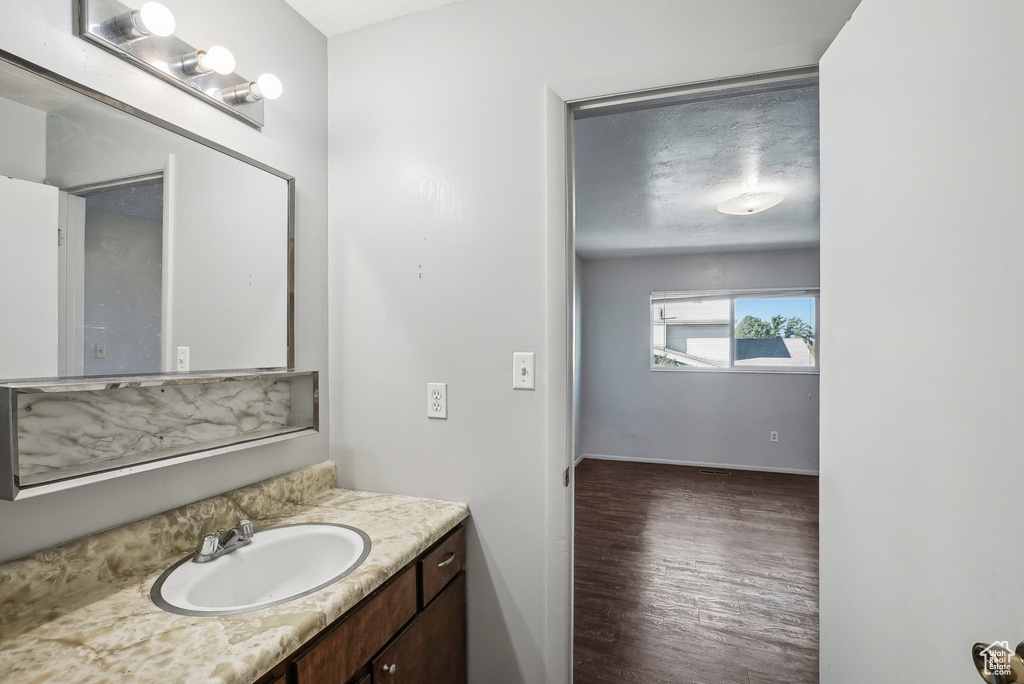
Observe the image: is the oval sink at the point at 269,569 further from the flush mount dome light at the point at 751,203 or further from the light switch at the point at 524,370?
the flush mount dome light at the point at 751,203

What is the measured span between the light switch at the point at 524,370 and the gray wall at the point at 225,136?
69 centimetres

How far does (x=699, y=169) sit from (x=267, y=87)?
8.05 ft

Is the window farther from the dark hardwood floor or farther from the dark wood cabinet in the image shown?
the dark wood cabinet

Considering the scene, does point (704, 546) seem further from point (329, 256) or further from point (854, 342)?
point (329, 256)

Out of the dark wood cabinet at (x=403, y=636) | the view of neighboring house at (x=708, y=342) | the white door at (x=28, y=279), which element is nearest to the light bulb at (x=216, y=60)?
the white door at (x=28, y=279)

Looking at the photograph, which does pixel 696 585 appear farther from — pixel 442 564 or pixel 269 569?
pixel 269 569

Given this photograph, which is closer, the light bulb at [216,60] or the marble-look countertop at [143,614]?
the marble-look countertop at [143,614]

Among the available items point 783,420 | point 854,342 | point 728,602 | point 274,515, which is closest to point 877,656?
point 854,342

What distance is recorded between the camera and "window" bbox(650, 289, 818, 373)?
5.23 m

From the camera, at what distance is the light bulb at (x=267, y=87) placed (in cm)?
127

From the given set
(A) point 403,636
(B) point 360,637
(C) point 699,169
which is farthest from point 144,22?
(C) point 699,169

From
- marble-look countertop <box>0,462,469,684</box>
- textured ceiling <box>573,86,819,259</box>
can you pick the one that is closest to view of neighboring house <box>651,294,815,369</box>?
textured ceiling <box>573,86,819,259</box>

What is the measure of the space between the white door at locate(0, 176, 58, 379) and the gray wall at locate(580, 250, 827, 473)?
17.2 ft

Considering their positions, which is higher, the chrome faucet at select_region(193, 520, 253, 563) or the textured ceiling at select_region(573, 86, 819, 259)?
the textured ceiling at select_region(573, 86, 819, 259)
